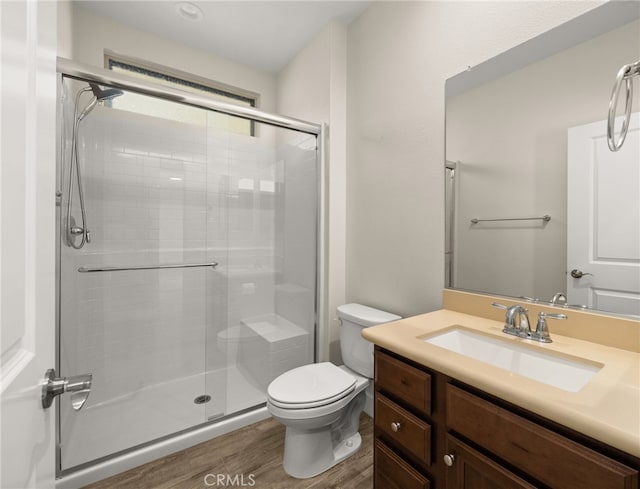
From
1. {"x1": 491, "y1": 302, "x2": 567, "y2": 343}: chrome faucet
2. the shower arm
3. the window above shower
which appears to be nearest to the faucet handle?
{"x1": 491, "y1": 302, "x2": 567, "y2": 343}: chrome faucet

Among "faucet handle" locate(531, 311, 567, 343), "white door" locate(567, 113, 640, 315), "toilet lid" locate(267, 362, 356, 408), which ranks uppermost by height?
"white door" locate(567, 113, 640, 315)

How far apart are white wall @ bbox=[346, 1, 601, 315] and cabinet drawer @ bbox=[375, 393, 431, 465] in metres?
0.67

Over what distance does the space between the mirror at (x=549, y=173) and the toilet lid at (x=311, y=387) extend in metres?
0.78

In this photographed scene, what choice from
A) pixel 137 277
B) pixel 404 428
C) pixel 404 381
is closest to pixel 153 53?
pixel 137 277

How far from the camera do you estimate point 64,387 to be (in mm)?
533

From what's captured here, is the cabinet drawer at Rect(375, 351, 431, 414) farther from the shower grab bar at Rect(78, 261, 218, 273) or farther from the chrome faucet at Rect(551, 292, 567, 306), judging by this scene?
the shower grab bar at Rect(78, 261, 218, 273)

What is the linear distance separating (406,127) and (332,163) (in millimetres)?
620

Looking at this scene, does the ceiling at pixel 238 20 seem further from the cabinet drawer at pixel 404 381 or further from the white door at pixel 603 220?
the cabinet drawer at pixel 404 381

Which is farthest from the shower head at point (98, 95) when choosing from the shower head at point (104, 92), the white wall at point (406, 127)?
the white wall at point (406, 127)

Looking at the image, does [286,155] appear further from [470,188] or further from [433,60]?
[470,188]

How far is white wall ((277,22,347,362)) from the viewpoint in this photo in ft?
7.09

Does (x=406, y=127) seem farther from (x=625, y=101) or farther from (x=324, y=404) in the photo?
(x=324, y=404)

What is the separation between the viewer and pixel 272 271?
7.98 feet

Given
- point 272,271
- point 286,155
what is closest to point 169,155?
point 286,155
